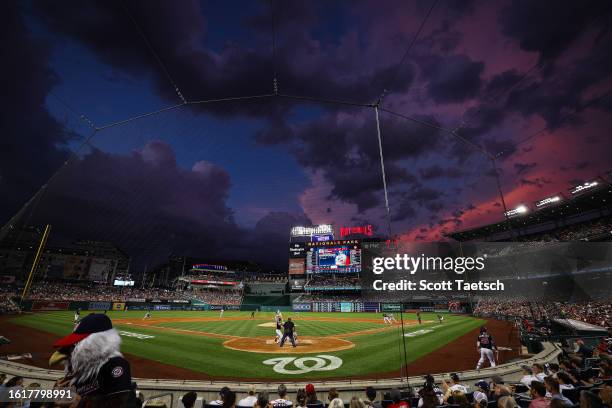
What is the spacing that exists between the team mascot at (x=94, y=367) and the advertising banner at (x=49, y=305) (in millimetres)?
56521

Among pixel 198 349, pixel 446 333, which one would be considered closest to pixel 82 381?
pixel 198 349

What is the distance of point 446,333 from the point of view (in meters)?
26.1

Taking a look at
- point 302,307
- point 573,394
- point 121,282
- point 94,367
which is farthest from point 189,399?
point 121,282

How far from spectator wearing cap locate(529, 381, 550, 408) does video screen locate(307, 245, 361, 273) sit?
70.7 m

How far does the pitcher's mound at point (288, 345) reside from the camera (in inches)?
683

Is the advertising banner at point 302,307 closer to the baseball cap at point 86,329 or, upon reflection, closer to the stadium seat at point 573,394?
the stadium seat at point 573,394

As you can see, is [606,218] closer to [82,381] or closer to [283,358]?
[283,358]

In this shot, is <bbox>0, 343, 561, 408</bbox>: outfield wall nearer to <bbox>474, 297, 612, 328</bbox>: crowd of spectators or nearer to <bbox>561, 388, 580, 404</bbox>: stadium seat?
<bbox>561, 388, 580, 404</bbox>: stadium seat

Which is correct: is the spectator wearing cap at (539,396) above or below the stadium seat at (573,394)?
above

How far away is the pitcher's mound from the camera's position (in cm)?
1736

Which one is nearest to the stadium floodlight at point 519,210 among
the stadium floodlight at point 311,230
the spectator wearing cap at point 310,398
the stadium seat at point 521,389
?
the stadium floodlight at point 311,230

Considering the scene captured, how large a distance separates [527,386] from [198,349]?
17.0 meters

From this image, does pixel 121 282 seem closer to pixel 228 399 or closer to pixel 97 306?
pixel 97 306

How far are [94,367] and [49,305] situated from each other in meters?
57.8
